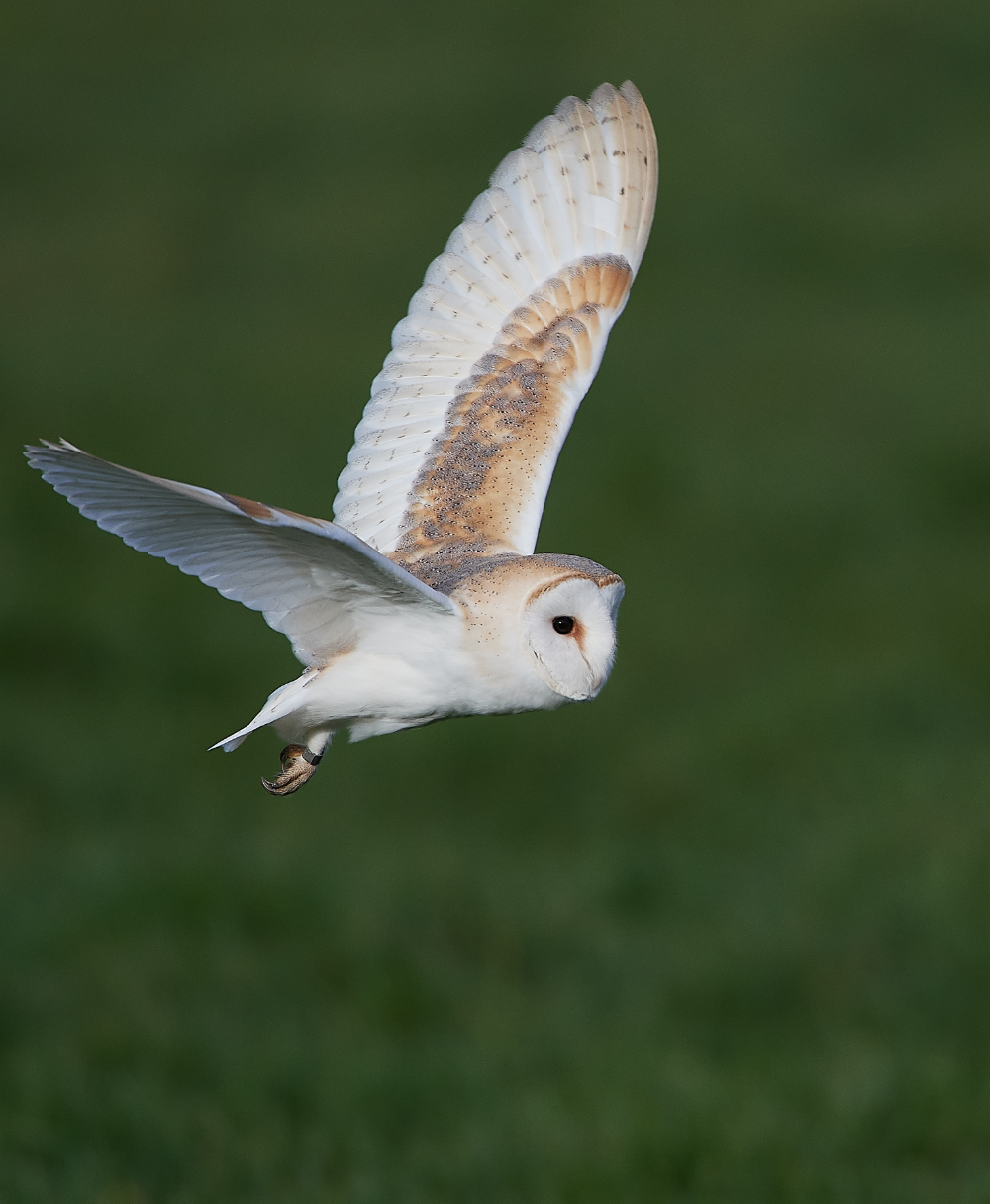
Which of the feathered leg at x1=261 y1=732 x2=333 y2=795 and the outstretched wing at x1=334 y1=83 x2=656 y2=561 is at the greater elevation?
the outstretched wing at x1=334 y1=83 x2=656 y2=561

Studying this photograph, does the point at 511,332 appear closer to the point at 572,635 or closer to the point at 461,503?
the point at 461,503

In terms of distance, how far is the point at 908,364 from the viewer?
12156 millimetres

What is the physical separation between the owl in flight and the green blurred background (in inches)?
110

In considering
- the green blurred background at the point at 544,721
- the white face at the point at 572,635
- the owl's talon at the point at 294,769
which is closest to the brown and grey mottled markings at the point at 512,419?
the owl's talon at the point at 294,769

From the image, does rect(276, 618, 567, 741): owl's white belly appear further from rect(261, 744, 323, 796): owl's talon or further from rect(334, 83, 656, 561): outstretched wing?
rect(334, 83, 656, 561): outstretched wing

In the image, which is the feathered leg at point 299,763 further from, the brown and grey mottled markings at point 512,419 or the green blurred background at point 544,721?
the green blurred background at point 544,721

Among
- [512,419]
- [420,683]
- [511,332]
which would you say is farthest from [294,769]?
[511,332]

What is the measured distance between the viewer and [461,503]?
9.28 feet

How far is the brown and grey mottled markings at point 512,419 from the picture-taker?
2.80 m

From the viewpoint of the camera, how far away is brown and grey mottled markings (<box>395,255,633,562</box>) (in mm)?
2797

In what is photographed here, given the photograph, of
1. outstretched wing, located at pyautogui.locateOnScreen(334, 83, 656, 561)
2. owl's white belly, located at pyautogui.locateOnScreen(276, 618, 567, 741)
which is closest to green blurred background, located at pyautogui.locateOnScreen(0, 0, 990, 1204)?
outstretched wing, located at pyautogui.locateOnScreen(334, 83, 656, 561)

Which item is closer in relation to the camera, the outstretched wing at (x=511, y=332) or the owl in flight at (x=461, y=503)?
the owl in flight at (x=461, y=503)

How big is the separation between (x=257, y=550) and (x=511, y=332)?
111cm

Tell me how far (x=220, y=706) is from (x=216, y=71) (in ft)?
37.8
